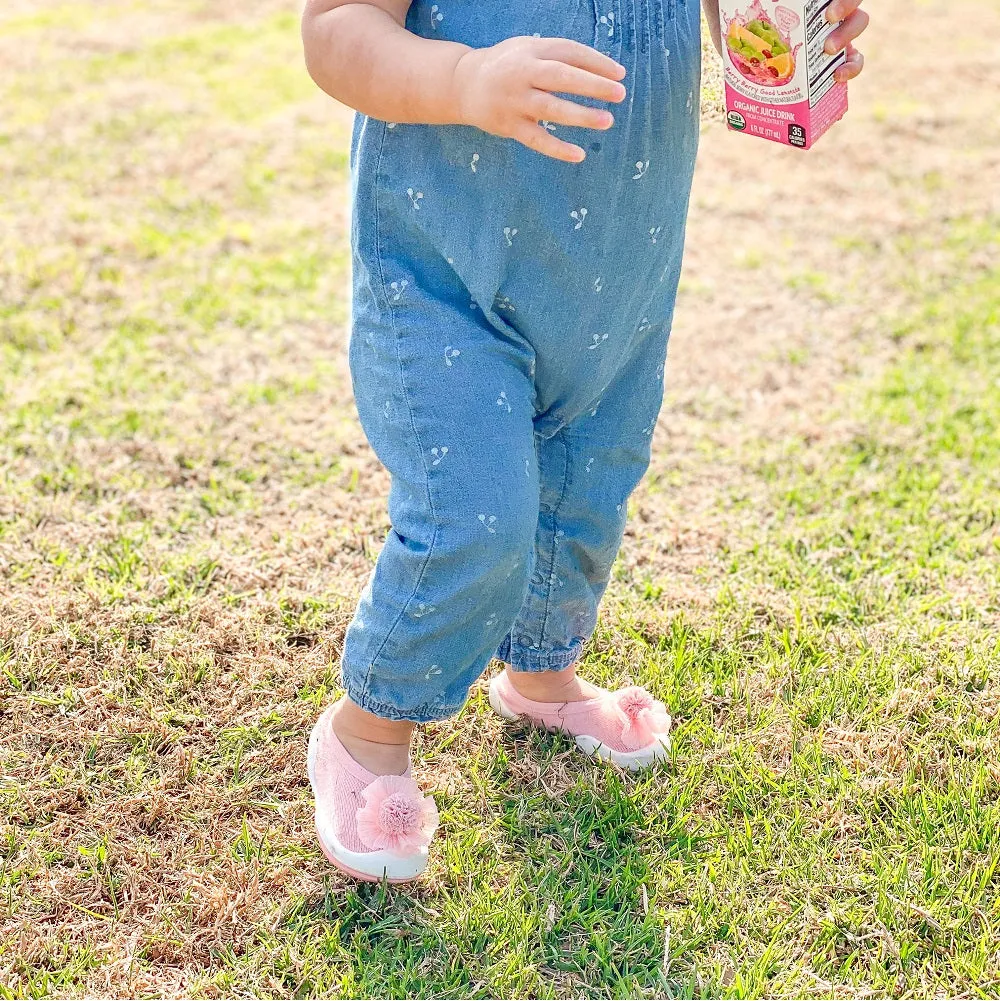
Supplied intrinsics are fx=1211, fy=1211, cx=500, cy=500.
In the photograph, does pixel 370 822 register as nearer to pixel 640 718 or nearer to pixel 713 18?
pixel 640 718

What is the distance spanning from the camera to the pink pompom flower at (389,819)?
1.68m

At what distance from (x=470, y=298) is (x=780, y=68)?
0.47m

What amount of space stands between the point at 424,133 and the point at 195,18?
5.54 metres

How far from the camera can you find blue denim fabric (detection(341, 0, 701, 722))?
1.46 meters

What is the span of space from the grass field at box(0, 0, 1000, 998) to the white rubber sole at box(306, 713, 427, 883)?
4 cm

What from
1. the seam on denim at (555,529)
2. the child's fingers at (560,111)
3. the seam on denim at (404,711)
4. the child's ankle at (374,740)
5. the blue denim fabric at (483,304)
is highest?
the child's fingers at (560,111)

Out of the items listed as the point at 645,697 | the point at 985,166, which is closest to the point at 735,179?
the point at 985,166

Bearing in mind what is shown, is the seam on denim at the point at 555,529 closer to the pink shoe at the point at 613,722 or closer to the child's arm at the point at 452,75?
the pink shoe at the point at 613,722

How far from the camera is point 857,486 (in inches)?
107

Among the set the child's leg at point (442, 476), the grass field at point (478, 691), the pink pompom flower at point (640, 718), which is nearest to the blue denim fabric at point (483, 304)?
the child's leg at point (442, 476)

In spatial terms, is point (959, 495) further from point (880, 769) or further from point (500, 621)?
point (500, 621)

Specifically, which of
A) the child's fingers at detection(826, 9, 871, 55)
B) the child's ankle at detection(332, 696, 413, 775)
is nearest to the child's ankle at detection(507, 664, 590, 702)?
the child's ankle at detection(332, 696, 413, 775)

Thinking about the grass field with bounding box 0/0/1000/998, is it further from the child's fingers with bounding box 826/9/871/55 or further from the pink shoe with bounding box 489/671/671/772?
the child's fingers with bounding box 826/9/871/55

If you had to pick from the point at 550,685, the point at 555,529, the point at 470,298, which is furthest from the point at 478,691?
the point at 470,298
